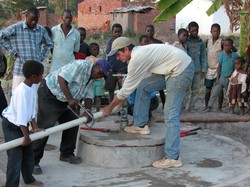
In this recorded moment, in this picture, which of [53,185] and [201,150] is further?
[201,150]

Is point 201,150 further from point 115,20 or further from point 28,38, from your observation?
point 115,20

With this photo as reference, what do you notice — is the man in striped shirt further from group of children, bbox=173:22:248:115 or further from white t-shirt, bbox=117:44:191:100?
group of children, bbox=173:22:248:115

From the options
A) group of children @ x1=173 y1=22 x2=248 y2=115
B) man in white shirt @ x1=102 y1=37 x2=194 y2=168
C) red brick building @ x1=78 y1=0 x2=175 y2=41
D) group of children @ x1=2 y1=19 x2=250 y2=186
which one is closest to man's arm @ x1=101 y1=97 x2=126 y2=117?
man in white shirt @ x1=102 y1=37 x2=194 y2=168

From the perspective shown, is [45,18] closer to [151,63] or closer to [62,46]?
[62,46]

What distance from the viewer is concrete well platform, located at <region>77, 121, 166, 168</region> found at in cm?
487

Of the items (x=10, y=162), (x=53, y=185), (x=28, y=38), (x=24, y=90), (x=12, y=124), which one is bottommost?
(x=53, y=185)

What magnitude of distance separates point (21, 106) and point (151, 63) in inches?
58.3

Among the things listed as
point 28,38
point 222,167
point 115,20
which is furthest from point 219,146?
point 115,20

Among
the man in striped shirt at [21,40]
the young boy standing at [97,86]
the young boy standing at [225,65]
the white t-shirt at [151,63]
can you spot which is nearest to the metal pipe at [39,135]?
the white t-shirt at [151,63]

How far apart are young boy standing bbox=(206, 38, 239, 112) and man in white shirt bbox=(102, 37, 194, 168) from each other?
2.97m

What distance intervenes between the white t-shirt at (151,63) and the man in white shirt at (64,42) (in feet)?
6.90

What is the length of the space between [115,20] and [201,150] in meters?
25.3

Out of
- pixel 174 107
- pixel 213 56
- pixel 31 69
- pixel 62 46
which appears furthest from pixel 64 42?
pixel 213 56

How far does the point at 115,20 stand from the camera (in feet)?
99.1
